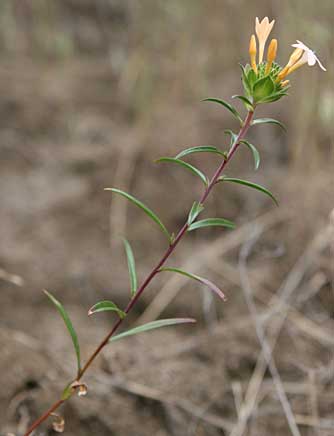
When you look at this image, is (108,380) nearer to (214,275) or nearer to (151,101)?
(214,275)

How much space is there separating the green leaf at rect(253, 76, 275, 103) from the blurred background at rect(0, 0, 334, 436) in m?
0.79

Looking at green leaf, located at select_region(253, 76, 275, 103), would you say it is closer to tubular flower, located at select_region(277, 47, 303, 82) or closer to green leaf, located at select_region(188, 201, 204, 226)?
tubular flower, located at select_region(277, 47, 303, 82)

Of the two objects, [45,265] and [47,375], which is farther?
[45,265]

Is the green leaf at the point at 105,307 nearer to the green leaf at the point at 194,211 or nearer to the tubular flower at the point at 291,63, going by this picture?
the green leaf at the point at 194,211

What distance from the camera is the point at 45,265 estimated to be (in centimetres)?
178

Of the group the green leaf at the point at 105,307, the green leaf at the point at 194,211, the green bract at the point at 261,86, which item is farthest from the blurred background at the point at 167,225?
the green bract at the point at 261,86

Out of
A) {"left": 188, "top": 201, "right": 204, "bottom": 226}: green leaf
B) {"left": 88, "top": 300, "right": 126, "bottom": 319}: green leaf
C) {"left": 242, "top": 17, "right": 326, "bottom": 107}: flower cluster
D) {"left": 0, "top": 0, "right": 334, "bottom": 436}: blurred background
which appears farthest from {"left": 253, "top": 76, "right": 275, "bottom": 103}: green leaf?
{"left": 0, "top": 0, "right": 334, "bottom": 436}: blurred background

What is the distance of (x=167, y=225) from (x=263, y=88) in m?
1.28

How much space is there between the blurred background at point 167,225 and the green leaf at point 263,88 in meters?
0.79

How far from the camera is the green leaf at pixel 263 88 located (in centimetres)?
72

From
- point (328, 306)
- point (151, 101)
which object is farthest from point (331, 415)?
point (151, 101)

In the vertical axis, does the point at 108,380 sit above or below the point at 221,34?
below

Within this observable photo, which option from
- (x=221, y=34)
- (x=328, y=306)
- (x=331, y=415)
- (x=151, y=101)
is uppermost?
(x=221, y=34)

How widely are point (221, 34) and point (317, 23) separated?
0.73 metres
